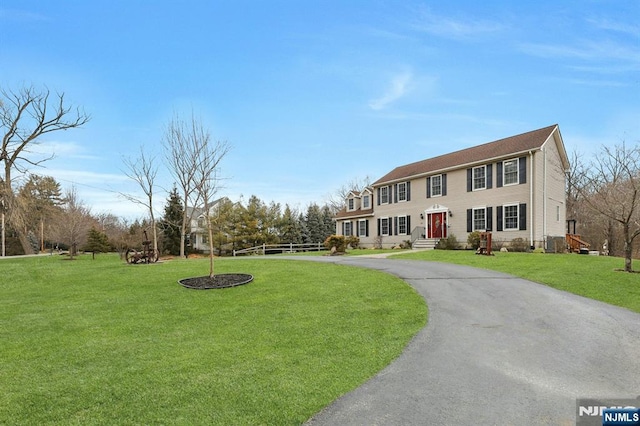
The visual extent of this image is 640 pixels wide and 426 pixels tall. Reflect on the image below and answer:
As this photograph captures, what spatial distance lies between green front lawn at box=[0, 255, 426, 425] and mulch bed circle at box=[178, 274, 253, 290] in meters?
0.29

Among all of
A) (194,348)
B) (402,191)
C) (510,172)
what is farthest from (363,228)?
(194,348)

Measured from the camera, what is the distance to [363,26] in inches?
506

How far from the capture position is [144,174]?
26.7m

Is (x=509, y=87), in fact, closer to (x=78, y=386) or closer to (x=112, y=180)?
(x=78, y=386)

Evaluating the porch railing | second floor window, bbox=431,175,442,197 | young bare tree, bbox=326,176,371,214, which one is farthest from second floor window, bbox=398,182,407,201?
young bare tree, bbox=326,176,371,214

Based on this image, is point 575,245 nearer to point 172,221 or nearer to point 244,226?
point 244,226

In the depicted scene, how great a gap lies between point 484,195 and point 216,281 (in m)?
17.8

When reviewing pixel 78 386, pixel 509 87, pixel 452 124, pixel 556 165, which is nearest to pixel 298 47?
pixel 509 87

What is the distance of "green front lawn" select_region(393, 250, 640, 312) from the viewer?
860 cm

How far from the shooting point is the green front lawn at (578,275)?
8602 millimetres

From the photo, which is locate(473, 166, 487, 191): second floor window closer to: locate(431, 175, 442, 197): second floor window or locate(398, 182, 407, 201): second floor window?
locate(431, 175, 442, 197): second floor window

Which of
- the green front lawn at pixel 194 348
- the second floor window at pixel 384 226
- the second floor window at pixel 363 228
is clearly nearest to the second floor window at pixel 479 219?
the second floor window at pixel 384 226

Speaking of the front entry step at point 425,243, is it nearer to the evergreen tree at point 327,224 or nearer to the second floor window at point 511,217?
the second floor window at point 511,217

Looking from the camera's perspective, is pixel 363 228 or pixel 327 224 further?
pixel 327 224
